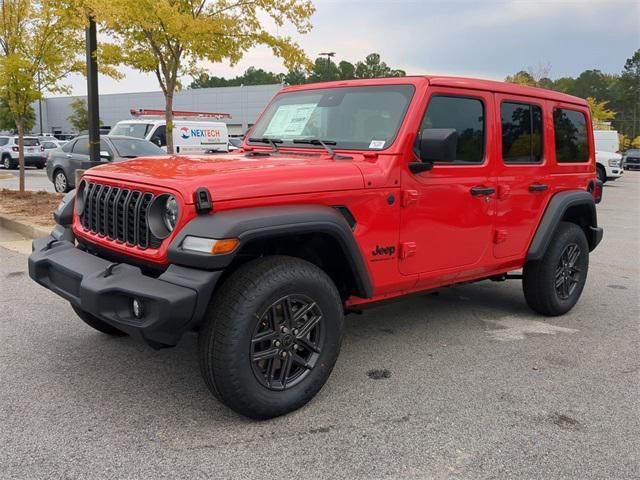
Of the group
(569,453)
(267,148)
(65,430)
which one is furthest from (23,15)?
(569,453)

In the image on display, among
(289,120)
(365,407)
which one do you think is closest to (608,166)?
(289,120)

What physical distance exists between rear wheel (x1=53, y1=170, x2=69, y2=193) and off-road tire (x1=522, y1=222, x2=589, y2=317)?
11.4m

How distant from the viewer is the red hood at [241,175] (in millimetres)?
2947

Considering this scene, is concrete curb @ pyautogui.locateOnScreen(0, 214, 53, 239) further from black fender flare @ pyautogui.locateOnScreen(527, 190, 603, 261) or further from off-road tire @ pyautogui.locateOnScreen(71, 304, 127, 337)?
black fender flare @ pyautogui.locateOnScreen(527, 190, 603, 261)

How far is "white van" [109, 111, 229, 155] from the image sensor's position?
16109 millimetres

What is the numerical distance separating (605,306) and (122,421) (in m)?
4.55

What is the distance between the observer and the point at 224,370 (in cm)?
289

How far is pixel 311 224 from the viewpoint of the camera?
3080 millimetres

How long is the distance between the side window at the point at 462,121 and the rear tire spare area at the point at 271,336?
4.68 feet

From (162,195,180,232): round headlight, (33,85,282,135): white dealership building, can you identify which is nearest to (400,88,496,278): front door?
(162,195,180,232): round headlight

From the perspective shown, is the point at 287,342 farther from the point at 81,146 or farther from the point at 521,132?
the point at 81,146

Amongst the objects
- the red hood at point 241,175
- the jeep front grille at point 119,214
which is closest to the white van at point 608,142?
the red hood at point 241,175

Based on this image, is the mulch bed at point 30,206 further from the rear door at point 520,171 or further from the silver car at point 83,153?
the rear door at point 520,171

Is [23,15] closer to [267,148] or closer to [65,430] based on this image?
[267,148]
